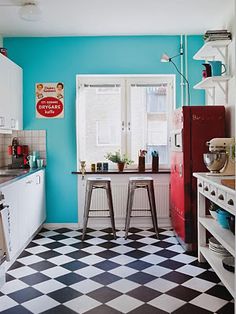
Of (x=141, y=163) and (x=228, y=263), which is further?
(x=141, y=163)

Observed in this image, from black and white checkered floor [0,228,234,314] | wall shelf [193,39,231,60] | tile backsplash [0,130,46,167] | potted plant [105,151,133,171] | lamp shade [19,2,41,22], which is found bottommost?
black and white checkered floor [0,228,234,314]

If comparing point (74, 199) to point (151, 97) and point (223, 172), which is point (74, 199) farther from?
point (223, 172)

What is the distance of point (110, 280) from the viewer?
292 centimetres

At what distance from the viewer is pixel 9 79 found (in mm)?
4035

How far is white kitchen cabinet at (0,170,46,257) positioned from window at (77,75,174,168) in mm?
834

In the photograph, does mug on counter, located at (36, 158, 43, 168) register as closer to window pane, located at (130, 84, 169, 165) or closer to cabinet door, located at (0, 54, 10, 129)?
cabinet door, located at (0, 54, 10, 129)

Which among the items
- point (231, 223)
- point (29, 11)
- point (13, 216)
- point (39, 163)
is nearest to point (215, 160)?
point (231, 223)

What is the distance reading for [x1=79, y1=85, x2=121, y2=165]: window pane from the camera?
186 inches

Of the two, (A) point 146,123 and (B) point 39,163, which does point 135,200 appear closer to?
(A) point 146,123

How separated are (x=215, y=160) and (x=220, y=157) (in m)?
0.05

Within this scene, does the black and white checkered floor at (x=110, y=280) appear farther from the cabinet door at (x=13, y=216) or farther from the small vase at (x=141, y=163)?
the small vase at (x=141, y=163)

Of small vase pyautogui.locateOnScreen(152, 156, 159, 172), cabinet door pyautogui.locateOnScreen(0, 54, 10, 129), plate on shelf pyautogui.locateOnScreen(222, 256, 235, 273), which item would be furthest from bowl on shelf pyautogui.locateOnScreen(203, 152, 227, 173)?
cabinet door pyautogui.locateOnScreen(0, 54, 10, 129)

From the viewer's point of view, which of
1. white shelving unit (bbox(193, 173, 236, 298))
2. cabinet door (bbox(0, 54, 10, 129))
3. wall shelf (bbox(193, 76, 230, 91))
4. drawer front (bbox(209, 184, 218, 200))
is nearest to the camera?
white shelving unit (bbox(193, 173, 236, 298))

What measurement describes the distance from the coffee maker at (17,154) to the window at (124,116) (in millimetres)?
710
